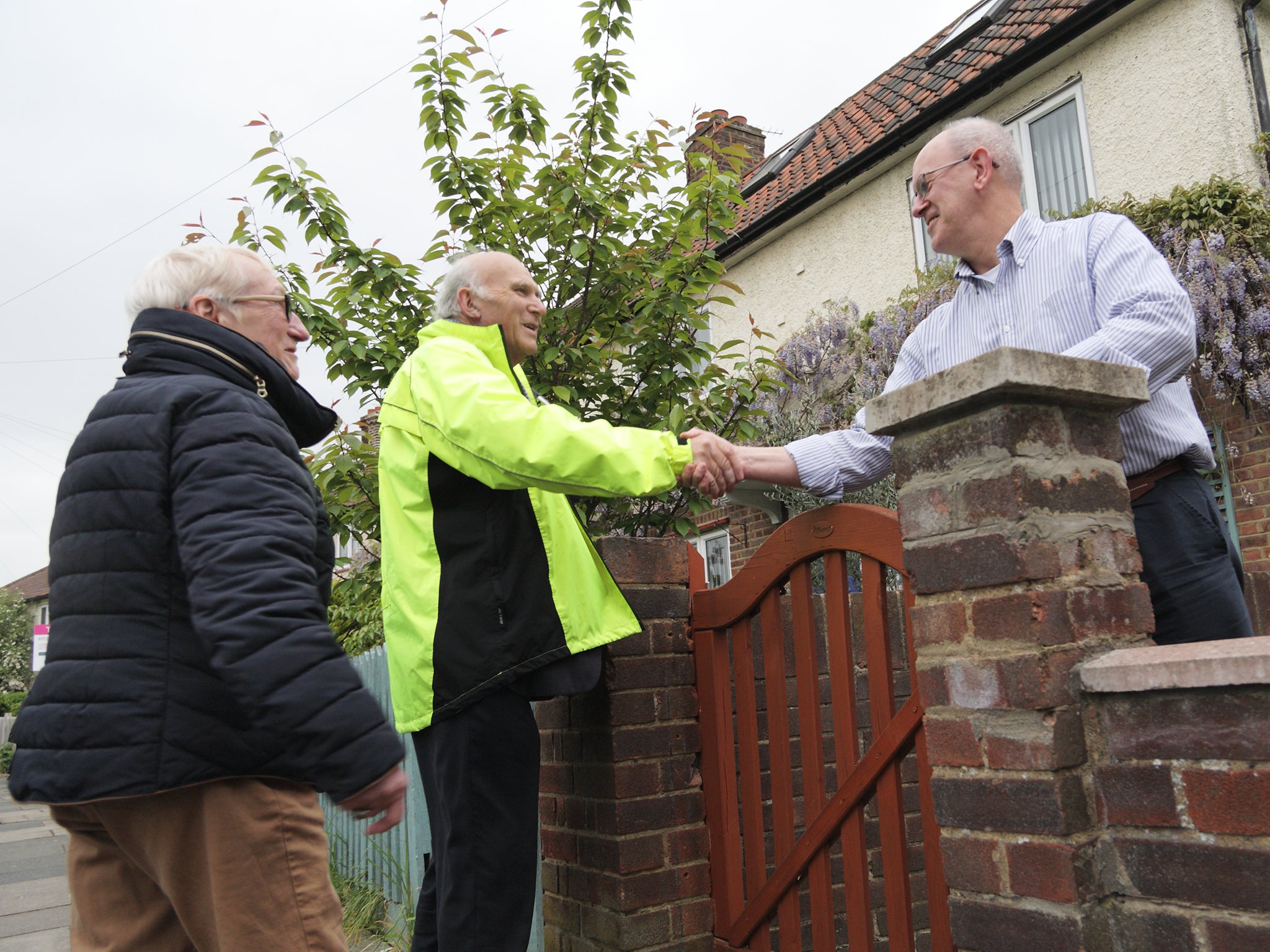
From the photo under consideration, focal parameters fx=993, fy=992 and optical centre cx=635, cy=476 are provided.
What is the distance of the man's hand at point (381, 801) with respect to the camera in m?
1.76

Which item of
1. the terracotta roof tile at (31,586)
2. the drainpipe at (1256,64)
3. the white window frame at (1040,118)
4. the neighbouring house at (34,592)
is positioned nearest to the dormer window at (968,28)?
the white window frame at (1040,118)

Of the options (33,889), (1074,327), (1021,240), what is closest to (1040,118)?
(1021,240)

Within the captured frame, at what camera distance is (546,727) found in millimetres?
3227

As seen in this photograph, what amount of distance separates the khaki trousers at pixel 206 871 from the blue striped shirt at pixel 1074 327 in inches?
56.4

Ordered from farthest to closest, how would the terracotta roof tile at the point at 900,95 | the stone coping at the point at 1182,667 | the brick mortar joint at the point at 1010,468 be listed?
the terracotta roof tile at the point at 900,95
the brick mortar joint at the point at 1010,468
the stone coping at the point at 1182,667

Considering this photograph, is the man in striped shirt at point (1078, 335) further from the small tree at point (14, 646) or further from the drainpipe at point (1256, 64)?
the small tree at point (14, 646)

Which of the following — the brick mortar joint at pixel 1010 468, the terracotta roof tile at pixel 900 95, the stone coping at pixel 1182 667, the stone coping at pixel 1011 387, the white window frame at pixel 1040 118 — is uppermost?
the terracotta roof tile at pixel 900 95

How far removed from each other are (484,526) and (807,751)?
3.35 ft

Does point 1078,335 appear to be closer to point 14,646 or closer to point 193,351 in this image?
point 193,351

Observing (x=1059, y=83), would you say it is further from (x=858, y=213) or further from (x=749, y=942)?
(x=749, y=942)

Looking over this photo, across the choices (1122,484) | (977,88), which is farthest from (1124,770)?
(977,88)

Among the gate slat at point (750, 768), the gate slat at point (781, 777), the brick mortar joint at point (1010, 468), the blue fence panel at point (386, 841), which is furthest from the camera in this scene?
the blue fence panel at point (386, 841)

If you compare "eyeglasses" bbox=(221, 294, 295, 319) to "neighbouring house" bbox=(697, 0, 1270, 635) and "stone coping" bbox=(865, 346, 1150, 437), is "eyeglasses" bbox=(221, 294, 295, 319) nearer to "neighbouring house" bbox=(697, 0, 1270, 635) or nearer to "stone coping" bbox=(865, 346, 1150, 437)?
"stone coping" bbox=(865, 346, 1150, 437)

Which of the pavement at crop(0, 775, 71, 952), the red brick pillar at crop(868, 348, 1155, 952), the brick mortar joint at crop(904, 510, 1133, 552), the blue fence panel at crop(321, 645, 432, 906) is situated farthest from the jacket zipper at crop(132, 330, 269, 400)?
the pavement at crop(0, 775, 71, 952)
